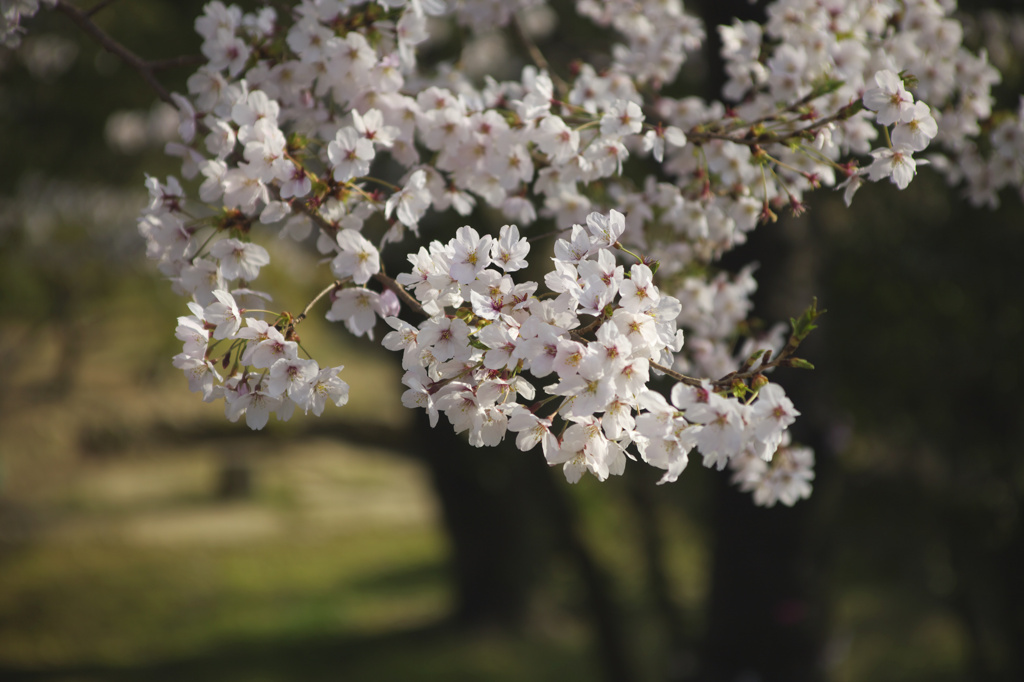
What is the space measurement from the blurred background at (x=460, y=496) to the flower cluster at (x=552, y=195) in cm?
104

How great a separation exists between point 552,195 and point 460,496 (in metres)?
5.26

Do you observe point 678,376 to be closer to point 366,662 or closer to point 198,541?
point 366,662

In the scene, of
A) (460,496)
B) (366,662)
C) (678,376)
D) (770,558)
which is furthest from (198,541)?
A: (678,376)

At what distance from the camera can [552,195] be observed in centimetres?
192

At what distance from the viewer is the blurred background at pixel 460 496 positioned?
3.82 meters

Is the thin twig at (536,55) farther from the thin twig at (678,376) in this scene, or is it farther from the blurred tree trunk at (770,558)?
the thin twig at (678,376)

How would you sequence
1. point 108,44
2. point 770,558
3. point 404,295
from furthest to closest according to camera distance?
point 770,558 < point 108,44 < point 404,295

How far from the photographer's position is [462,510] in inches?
271

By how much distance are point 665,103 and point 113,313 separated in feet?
35.1

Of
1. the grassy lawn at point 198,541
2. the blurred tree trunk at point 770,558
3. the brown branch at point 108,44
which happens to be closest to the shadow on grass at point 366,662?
the grassy lawn at point 198,541

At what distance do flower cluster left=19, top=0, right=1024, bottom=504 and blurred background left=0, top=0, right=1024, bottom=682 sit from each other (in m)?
1.04

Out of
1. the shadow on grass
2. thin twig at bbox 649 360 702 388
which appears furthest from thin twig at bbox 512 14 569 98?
the shadow on grass

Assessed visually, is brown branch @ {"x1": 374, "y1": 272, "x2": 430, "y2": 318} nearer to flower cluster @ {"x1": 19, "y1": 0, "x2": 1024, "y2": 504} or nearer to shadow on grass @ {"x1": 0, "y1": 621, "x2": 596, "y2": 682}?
flower cluster @ {"x1": 19, "y1": 0, "x2": 1024, "y2": 504}

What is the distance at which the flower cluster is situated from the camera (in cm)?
123
